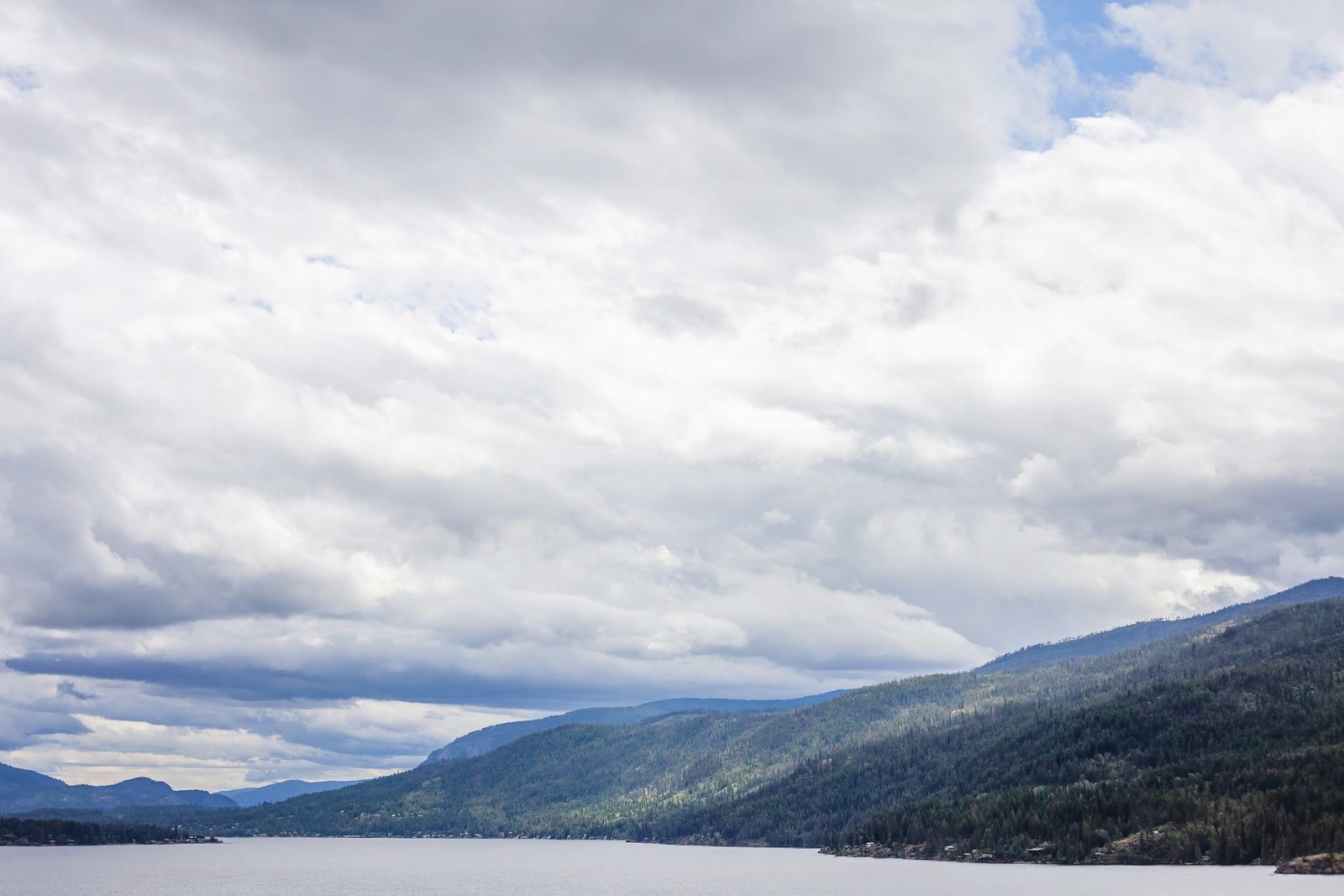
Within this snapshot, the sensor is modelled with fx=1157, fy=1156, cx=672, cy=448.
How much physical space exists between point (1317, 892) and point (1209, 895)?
54.9 ft

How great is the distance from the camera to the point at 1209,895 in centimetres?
19712

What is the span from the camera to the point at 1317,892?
192750 millimetres
